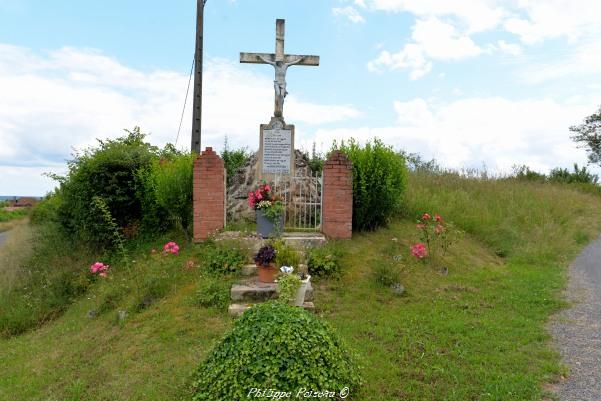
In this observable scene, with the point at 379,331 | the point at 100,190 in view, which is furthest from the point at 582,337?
the point at 100,190

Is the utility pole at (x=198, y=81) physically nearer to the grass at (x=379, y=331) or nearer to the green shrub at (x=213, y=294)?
the grass at (x=379, y=331)

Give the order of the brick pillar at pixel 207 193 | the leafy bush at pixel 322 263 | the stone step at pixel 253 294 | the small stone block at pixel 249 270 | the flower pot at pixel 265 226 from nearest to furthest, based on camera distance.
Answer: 1. the stone step at pixel 253 294
2. the small stone block at pixel 249 270
3. the leafy bush at pixel 322 263
4. the flower pot at pixel 265 226
5. the brick pillar at pixel 207 193

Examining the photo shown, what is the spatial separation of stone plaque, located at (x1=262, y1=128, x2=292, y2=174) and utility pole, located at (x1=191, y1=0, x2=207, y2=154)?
3901 mm

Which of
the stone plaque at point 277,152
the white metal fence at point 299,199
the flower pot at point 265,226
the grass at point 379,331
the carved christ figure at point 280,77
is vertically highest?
the carved christ figure at point 280,77

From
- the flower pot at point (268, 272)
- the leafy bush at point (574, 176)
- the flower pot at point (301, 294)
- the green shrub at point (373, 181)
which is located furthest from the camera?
the leafy bush at point (574, 176)

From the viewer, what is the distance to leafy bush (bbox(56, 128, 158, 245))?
994cm

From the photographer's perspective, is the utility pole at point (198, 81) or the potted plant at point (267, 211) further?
the utility pole at point (198, 81)

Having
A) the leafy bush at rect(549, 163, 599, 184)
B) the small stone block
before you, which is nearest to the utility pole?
the small stone block

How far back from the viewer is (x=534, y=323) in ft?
19.1

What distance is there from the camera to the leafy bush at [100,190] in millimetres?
9938

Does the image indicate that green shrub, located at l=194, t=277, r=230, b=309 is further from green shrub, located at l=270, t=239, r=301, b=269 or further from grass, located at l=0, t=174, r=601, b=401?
green shrub, located at l=270, t=239, r=301, b=269

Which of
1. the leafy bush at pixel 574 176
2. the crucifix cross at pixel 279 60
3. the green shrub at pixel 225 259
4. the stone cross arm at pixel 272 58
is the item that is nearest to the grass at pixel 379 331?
the green shrub at pixel 225 259

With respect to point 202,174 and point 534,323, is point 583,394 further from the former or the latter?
point 202,174

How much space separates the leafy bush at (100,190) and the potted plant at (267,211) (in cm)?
347
